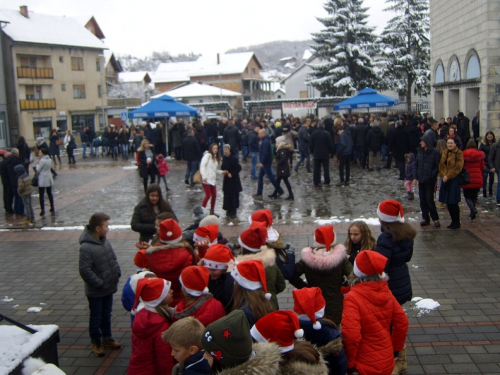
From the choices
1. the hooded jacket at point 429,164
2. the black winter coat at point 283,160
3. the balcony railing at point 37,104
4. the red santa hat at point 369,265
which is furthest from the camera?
the balcony railing at point 37,104

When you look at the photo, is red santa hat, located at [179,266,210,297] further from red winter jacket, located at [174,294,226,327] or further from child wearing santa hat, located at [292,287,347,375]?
child wearing santa hat, located at [292,287,347,375]

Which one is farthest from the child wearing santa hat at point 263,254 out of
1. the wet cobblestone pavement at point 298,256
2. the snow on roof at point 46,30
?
the snow on roof at point 46,30

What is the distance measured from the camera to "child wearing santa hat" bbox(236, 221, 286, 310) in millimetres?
4781

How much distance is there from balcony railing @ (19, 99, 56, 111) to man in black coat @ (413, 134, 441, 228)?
4328 centimetres

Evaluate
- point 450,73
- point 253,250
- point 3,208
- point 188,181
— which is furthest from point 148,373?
point 450,73

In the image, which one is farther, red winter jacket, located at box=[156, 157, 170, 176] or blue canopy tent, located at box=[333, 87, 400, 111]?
blue canopy tent, located at box=[333, 87, 400, 111]

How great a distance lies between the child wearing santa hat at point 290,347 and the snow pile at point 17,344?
174 cm

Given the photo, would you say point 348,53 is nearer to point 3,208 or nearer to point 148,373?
point 3,208

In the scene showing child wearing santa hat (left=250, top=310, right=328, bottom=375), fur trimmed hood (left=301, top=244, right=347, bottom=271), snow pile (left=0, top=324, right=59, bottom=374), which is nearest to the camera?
child wearing santa hat (left=250, top=310, right=328, bottom=375)

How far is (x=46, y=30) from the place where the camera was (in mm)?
51750

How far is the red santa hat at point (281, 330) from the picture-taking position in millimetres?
3332

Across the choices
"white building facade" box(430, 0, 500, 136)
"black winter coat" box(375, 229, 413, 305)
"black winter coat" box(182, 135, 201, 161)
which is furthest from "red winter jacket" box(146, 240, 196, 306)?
"white building facade" box(430, 0, 500, 136)

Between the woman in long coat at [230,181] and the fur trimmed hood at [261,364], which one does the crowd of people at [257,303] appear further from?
the woman in long coat at [230,181]

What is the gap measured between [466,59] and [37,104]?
125 feet
